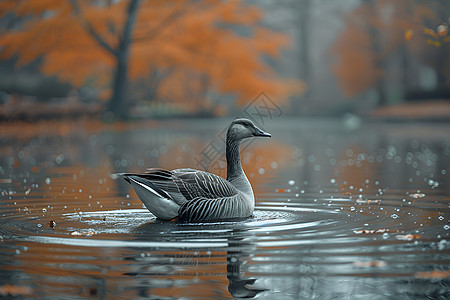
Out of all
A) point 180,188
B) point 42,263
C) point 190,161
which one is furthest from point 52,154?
point 42,263

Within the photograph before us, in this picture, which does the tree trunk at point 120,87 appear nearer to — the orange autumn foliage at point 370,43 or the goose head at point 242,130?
the orange autumn foliage at point 370,43

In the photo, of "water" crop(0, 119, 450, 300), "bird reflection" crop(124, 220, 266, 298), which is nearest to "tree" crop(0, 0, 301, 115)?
"water" crop(0, 119, 450, 300)

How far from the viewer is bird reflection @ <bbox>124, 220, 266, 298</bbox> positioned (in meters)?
4.93

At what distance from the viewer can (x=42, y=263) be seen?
5766 millimetres

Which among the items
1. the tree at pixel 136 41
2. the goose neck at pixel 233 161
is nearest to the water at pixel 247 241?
the goose neck at pixel 233 161

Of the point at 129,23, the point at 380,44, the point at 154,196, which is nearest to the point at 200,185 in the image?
the point at 154,196

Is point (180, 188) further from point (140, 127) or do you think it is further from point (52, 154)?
point (140, 127)

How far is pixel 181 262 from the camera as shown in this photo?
5770 millimetres

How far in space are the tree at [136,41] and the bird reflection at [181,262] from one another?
96.2 feet

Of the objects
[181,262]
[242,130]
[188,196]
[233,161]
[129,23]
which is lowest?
[181,262]

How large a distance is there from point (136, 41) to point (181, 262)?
33.8 m

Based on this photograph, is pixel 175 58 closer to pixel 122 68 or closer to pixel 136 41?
pixel 136 41

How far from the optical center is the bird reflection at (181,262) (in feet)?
16.2

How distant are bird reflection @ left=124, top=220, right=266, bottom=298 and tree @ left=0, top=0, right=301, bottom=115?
2932 cm
